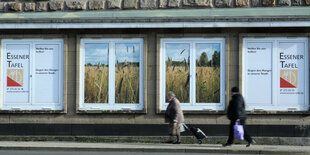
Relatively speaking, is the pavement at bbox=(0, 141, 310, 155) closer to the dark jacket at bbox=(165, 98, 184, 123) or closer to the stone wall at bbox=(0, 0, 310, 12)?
the dark jacket at bbox=(165, 98, 184, 123)

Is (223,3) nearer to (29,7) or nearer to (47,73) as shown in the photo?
(47,73)

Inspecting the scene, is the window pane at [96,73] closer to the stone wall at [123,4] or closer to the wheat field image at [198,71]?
the stone wall at [123,4]

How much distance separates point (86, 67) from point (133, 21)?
7.21 feet

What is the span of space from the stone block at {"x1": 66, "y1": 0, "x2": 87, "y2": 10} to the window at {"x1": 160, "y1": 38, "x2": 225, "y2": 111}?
275cm

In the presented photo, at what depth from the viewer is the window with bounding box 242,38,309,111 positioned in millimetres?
19812

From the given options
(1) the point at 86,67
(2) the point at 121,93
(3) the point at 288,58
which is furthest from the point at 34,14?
(3) the point at 288,58

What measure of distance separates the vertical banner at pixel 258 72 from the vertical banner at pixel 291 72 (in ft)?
1.10

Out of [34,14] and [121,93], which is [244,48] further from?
[34,14]

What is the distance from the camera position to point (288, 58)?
19875 mm

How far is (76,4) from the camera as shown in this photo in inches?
807

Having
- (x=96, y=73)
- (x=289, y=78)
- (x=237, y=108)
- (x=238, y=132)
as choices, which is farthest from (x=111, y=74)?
(x=289, y=78)

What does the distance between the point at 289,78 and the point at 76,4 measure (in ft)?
23.0

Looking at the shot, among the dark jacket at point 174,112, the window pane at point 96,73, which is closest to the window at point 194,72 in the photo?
the dark jacket at point 174,112

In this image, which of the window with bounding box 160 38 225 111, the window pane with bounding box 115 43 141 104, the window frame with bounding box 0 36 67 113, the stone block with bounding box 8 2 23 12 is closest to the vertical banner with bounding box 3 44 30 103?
the window frame with bounding box 0 36 67 113
